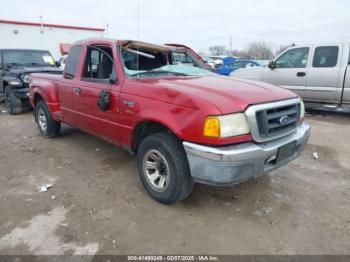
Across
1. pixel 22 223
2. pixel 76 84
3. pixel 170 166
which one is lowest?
pixel 22 223

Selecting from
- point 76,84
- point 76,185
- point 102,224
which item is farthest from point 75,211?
point 76,84

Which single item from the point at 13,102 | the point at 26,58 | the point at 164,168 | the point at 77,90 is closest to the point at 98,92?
the point at 77,90

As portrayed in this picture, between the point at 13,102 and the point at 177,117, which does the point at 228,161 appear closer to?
the point at 177,117

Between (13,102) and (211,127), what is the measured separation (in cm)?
735

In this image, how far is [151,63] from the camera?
4297 millimetres

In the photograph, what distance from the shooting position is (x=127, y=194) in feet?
11.9

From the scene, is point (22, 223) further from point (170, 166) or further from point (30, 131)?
point (30, 131)

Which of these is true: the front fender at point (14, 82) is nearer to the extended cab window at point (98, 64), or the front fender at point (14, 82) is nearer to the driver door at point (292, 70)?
the extended cab window at point (98, 64)

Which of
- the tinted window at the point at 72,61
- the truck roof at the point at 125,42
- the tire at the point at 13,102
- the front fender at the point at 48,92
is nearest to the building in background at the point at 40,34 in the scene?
the tire at the point at 13,102

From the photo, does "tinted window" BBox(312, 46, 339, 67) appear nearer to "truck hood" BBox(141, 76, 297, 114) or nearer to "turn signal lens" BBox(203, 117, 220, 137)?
"truck hood" BBox(141, 76, 297, 114)

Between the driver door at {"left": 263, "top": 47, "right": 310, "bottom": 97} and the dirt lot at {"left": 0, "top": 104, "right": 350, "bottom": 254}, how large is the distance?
3.63 metres

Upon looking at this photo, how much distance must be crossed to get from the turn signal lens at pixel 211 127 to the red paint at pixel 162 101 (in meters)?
0.05

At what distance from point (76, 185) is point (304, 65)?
6719 mm

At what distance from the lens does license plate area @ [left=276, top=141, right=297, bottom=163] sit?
118 inches
